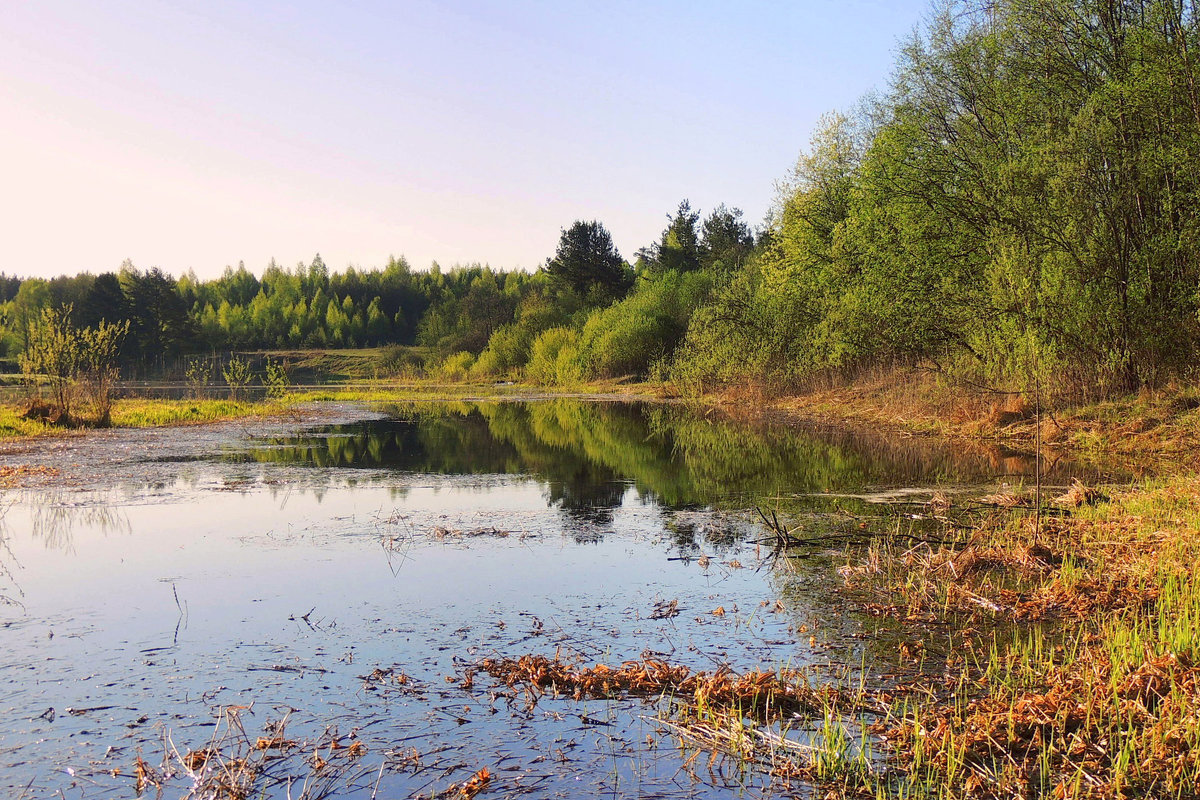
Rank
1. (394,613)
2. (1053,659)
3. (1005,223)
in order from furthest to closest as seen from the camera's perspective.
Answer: (1005,223)
(394,613)
(1053,659)

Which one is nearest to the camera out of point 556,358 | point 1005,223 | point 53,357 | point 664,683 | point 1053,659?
point 664,683

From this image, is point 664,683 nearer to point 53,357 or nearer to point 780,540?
point 780,540

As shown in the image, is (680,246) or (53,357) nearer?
(53,357)

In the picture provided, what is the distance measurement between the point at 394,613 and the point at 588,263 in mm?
67867

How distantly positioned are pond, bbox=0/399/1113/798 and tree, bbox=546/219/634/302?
5799cm

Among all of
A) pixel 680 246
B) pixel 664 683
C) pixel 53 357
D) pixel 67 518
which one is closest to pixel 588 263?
pixel 680 246

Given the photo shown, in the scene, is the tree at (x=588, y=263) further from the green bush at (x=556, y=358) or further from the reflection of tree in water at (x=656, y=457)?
the reflection of tree in water at (x=656, y=457)

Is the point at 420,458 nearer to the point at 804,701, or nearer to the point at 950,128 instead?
the point at 804,701

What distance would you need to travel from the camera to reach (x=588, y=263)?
74.0m

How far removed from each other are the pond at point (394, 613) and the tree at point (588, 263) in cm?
5799

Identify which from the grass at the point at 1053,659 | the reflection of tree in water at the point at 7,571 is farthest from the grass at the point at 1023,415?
the reflection of tree in water at the point at 7,571

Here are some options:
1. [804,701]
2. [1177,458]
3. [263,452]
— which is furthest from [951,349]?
[804,701]

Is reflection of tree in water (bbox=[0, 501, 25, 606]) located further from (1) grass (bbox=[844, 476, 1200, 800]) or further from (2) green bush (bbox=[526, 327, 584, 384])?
(2) green bush (bbox=[526, 327, 584, 384])

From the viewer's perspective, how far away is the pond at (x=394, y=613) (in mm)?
4625
